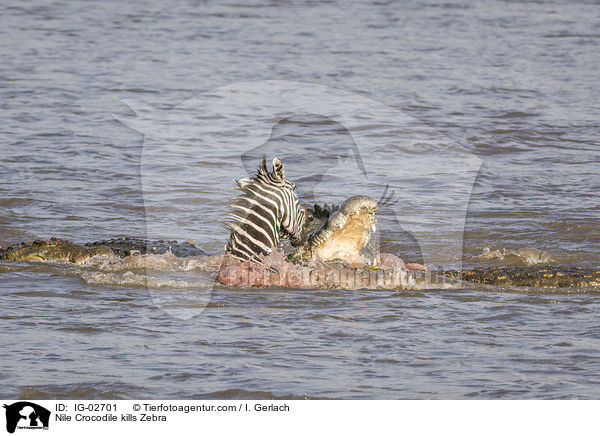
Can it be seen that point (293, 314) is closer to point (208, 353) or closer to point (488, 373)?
point (208, 353)

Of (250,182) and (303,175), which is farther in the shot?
(303,175)

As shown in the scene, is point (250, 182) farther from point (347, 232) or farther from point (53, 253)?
point (53, 253)

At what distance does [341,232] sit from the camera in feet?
23.5

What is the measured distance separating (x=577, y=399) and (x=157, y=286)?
3.50m

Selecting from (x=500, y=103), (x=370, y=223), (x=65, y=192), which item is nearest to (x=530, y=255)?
(x=370, y=223)

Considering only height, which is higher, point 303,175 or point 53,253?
point 303,175

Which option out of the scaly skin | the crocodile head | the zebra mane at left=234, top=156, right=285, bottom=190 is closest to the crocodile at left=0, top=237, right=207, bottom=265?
the scaly skin
